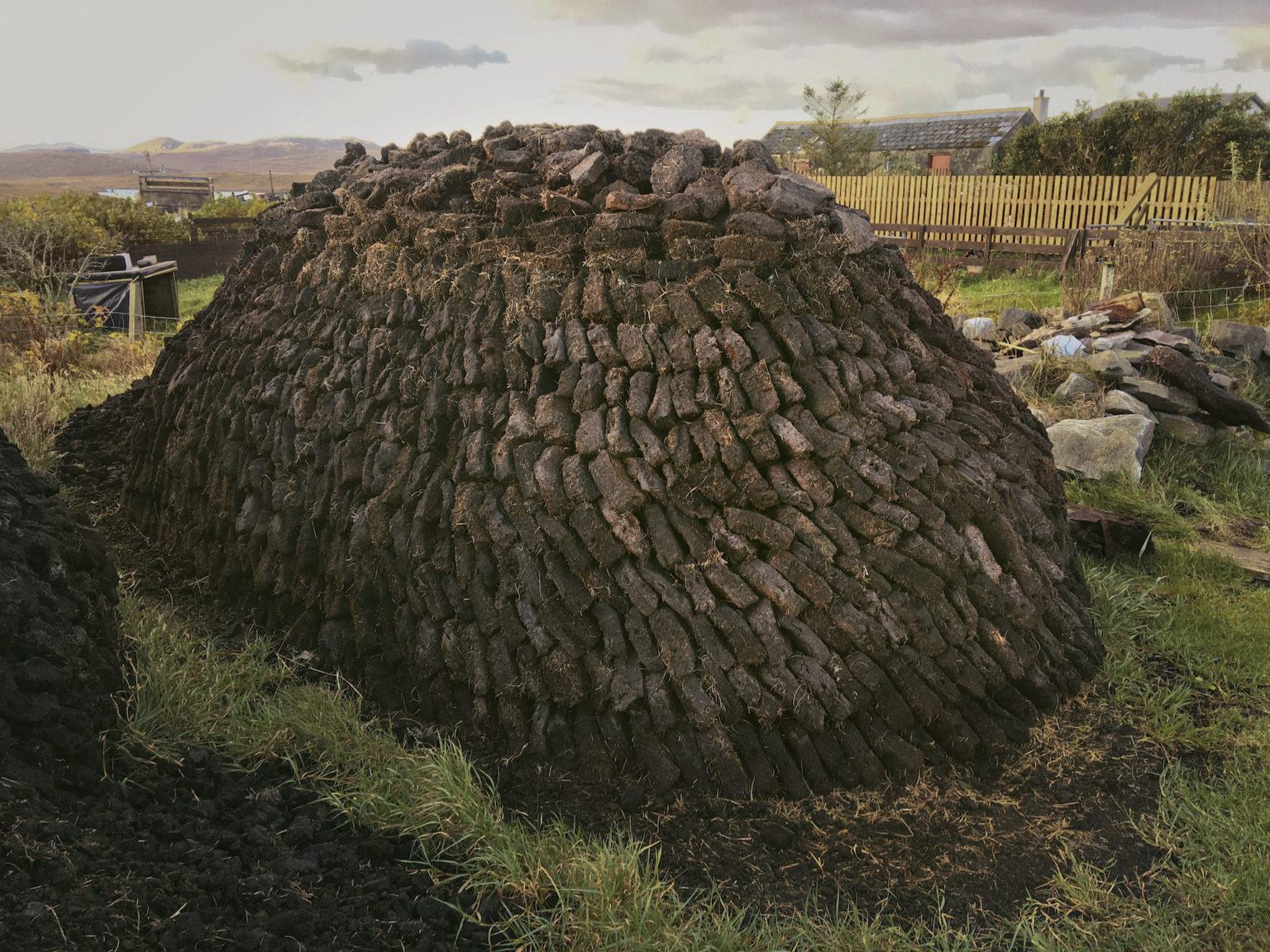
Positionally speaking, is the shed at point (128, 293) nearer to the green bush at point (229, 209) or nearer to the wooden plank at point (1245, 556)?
the green bush at point (229, 209)

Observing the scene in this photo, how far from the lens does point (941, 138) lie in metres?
33.2

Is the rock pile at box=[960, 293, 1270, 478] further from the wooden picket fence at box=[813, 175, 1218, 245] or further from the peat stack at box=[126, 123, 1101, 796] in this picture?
the wooden picket fence at box=[813, 175, 1218, 245]

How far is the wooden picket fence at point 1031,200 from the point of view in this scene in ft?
56.8

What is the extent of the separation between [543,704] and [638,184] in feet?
7.23

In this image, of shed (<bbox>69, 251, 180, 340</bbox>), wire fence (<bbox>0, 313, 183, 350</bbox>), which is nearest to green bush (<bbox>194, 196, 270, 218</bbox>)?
shed (<bbox>69, 251, 180, 340</bbox>)

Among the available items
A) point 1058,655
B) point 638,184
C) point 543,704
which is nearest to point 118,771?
point 543,704

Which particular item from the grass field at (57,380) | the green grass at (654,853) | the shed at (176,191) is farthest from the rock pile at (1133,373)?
the shed at (176,191)

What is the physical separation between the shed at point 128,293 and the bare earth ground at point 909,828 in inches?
426

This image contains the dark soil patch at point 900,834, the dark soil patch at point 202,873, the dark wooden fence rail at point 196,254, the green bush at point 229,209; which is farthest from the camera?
the green bush at point 229,209

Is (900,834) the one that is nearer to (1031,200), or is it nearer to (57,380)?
(57,380)

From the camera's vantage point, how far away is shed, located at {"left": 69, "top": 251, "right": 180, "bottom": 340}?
40.7ft

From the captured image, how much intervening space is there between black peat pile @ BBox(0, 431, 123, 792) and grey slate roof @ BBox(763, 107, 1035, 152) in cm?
3079

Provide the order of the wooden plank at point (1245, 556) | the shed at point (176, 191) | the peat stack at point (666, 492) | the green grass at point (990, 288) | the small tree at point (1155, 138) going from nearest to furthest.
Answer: the peat stack at point (666, 492), the wooden plank at point (1245, 556), the green grass at point (990, 288), the small tree at point (1155, 138), the shed at point (176, 191)

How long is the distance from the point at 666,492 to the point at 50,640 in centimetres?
214
